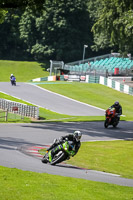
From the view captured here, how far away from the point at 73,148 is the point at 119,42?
39.1m

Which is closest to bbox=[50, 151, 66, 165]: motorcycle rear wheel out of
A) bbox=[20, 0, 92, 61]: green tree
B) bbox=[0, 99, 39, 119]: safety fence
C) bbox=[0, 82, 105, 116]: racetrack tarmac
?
bbox=[0, 99, 39, 119]: safety fence

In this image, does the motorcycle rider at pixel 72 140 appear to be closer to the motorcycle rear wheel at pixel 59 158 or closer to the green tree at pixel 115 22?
the motorcycle rear wheel at pixel 59 158

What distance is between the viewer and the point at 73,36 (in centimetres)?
8950

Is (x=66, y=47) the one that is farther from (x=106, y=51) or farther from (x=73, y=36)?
(x=106, y=51)

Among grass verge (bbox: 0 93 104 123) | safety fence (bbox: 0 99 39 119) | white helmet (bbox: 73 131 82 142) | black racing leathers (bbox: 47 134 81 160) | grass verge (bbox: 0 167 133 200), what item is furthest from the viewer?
safety fence (bbox: 0 99 39 119)

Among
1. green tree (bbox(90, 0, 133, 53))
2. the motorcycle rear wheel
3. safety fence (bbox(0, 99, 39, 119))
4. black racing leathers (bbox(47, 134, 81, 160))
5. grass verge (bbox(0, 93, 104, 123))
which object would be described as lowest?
grass verge (bbox(0, 93, 104, 123))

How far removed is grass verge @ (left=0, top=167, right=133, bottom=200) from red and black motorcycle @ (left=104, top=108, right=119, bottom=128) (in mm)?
15680

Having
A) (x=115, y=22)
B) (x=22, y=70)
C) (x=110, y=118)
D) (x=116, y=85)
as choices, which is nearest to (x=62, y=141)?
(x=110, y=118)

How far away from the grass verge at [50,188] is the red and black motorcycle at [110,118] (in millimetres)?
15680

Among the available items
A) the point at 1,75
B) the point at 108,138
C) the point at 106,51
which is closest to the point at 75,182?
the point at 108,138

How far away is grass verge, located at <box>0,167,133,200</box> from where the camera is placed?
9945 millimetres

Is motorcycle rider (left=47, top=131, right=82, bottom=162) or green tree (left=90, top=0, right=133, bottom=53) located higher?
green tree (left=90, top=0, right=133, bottom=53)

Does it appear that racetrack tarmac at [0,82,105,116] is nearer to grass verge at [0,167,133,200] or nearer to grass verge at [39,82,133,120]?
grass verge at [39,82,133,120]

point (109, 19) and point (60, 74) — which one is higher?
point (109, 19)
